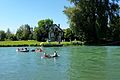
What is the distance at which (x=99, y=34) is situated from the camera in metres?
85.4

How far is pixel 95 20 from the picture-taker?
87.4 metres

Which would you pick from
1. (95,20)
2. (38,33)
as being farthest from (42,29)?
(95,20)

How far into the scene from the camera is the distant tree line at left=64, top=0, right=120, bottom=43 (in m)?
85.4

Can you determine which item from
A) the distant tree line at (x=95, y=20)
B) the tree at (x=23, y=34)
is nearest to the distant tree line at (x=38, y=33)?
the tree at (x=23, y=34)

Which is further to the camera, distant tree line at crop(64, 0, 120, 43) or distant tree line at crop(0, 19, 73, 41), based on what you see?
distant tree line at crop(0, 19, 73, 41)

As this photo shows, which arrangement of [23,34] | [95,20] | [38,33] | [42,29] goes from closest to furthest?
[95,20] < [38,33] < [42,29] < [23,34]

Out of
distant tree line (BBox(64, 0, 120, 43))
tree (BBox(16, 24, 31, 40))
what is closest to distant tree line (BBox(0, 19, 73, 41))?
tree (BBox(16, 24, 31, 40))

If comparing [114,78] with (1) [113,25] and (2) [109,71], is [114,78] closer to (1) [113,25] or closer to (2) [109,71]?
(2) [109,71]

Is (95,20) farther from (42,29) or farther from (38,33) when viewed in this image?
(42,29)

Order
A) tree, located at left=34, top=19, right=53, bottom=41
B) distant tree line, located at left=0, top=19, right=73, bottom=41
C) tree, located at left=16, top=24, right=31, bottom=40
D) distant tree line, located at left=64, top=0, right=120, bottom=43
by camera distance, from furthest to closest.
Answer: tree, located at left=16, top=24, right=31, bottom=40, tree, located at left=34, top=19, right=53, bottom=41, distant tree line, located at left=0, top=19, right=73, bottom=41, distant tree line, located at left=64, top=0, right=120, bottom=43

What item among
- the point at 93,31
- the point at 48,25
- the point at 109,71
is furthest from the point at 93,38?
the point at 109,71

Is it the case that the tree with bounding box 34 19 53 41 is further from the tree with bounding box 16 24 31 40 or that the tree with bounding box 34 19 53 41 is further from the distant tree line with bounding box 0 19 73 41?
the tree with bounding box 16 24 31 40

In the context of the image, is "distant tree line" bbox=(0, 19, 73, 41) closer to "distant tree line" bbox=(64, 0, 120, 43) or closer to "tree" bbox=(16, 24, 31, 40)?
"tree" bbox=(16, 24, 31, 40)

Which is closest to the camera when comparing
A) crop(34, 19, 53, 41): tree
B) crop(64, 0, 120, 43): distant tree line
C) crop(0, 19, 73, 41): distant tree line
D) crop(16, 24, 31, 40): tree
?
crop(64, 0, 120, 43): distant tree line
